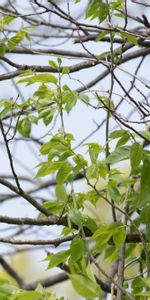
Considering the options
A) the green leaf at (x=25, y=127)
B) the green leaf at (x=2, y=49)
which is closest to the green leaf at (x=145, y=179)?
the green leaf at (x=25, y=127)

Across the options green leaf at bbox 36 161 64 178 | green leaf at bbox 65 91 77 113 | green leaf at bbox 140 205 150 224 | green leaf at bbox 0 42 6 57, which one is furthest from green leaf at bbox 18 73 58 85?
green leaf at bbox 0 42 6 57

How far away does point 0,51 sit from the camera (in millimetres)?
3186

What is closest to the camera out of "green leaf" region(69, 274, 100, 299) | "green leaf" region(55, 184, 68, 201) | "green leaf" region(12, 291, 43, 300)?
"green leaf" region(69, 274, 100, 299)

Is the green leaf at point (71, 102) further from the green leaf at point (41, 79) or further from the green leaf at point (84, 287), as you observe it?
the green leaf at point (84, 287)

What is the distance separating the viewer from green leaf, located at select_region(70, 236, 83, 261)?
2.16m

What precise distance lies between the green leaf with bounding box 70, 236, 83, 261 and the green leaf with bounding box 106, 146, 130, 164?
0.28m

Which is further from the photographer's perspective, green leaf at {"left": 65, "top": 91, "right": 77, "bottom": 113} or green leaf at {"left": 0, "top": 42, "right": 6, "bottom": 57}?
green leaf at {"left": 0, "top": 42, "right": 6, "bottom": 57}

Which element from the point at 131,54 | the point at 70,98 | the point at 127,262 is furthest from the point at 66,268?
the point at 131,54

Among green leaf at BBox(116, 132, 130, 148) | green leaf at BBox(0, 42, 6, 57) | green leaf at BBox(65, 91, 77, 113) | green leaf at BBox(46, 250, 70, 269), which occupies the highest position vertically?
green leaf at BBox(0, 42, 6, 57)

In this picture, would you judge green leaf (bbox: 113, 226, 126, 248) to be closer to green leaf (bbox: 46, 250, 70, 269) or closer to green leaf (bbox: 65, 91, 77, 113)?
green leaf (bbox: 46, 250, 70, 269)

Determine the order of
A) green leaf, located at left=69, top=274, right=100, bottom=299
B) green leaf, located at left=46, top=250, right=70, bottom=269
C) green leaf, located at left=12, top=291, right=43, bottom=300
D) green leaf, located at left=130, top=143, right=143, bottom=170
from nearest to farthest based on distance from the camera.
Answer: green leaf, located at left=69, top=274, right=100, bottom=299, green leaf, located at left=12, top=291, right=43, bottom=300, green leaf, located at left=130, top=143, right=143, bottom=170, green leaf, located at left=46, top=250, right=70, bottom=269

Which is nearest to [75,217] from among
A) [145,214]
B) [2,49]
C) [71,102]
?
[145,214]

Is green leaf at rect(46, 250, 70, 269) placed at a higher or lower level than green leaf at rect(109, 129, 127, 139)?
lower

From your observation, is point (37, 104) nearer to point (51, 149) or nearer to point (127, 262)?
point (51, 149)
